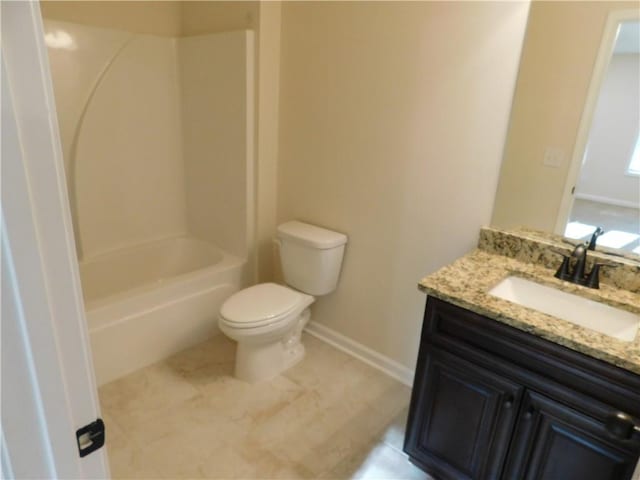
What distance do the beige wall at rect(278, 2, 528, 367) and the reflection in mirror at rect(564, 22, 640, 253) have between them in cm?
32

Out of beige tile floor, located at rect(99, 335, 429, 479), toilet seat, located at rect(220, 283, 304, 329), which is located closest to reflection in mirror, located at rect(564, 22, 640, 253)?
beige tile floor, located at rect(99, 335, 429, 479)

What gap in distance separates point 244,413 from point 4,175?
1.79 metres

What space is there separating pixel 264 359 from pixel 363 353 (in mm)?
607

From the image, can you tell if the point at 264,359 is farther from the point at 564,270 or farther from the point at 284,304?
the point at 564,270

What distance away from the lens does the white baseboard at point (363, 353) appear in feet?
7.46

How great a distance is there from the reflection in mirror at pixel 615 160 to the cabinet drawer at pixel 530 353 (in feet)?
2.19

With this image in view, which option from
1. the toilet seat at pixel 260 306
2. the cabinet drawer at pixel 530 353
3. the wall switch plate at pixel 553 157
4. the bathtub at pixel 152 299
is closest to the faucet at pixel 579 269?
the wall switch plate at pixel 553 157

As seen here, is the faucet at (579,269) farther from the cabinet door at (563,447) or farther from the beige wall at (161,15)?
the beige wall at (161,15)

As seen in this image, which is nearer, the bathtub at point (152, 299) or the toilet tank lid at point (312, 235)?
the bathtub at point (152, 299)

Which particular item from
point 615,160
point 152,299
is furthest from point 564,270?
point 152,299

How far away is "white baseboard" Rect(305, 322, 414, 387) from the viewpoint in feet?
7.46

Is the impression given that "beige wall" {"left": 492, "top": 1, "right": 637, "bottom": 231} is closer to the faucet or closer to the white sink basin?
the faucet

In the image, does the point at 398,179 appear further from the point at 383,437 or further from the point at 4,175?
the point at 4,175

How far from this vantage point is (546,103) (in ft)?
5.28
